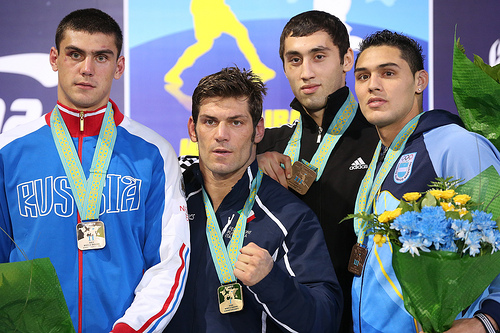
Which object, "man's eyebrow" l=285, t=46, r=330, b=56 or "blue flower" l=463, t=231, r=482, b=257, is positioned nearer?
"blue flower" l=463, t=231, r=482, b=257

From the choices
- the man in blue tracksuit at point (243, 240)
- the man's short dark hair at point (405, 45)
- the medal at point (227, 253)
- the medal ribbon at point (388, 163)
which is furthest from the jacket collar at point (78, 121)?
the man's short dark hair at point (405, 45)

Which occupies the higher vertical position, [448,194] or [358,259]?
[448,194]

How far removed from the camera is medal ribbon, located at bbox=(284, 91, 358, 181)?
8.00 feet

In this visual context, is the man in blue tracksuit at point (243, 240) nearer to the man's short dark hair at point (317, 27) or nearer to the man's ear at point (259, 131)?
the man's ear at point (259, 131)

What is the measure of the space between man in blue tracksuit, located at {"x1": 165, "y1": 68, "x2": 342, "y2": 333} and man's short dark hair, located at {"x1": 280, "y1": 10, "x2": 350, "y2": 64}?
0.60 metres

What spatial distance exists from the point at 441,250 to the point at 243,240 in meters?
0.74

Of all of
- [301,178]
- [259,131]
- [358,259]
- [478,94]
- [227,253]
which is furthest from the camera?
[301,178]

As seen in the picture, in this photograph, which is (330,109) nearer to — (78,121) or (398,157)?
(398,157)

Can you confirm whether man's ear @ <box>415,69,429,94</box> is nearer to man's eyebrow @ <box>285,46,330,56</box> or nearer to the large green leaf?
man's eyebrow @ <box>285,46,330,56</box>

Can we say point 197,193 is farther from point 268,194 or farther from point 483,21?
point 483,21

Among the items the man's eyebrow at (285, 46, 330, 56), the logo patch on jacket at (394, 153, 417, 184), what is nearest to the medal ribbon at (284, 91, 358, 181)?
the man's eyebrow at (285, 46, 330, 56)

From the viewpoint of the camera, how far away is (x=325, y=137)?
250 centimetres

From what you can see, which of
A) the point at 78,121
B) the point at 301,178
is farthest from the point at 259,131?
the point at 78,121

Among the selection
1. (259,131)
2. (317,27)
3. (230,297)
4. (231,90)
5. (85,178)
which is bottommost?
(230,297)
